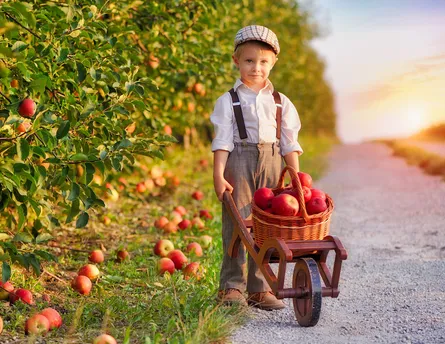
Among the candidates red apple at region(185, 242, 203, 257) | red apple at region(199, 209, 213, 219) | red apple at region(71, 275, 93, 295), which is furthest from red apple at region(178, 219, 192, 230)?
red apple at region(71, 275, 93, 295)

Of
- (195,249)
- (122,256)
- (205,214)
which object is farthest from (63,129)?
(205,214)

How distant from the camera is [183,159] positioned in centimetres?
1065

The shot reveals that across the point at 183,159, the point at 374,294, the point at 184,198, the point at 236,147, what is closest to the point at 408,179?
the point at 183,159

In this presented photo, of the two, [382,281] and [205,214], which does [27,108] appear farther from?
[205,214]

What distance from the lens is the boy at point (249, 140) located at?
366 cm

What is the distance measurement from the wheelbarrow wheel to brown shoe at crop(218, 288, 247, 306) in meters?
0.37

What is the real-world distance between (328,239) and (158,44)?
9.18ft

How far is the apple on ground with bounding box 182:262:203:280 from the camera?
4270mm

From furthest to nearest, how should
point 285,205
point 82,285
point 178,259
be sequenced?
point 178,259
point 82,285
point 285,205

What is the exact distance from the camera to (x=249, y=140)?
3732 mm

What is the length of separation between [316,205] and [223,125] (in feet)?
2.58

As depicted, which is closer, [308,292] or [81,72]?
[308,292]

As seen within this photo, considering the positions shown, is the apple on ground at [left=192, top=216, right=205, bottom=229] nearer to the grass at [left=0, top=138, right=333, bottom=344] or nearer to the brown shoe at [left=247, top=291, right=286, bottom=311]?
the grass at [left=0, top=138, right=333, bottom=344]

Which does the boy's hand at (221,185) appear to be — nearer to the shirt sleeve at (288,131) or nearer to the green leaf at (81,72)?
the shirt sleeve at (288,131)
